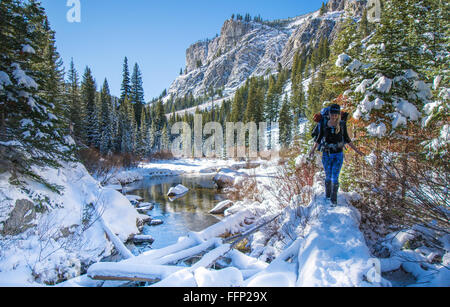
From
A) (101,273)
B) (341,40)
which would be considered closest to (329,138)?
(101,273)

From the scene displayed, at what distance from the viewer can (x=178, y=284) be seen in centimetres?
259

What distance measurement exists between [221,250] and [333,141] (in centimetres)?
Result: 318

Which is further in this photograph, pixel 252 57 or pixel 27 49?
pixel 252 57

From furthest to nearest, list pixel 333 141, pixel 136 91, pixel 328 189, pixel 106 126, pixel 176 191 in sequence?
pixel 136 91, pixel 106 126, pixel 176 191, pixel 328 189, pixel 333 141

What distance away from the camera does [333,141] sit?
450cm

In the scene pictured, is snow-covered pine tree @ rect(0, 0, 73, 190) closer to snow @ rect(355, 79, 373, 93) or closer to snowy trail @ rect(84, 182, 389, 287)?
snowy trail @ rect(84, 182, 389, 287)

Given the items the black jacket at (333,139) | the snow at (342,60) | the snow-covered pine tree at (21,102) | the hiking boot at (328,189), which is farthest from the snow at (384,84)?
the snow-covered pine tree at (21,102)

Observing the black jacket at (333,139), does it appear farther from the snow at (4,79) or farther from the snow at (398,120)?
the snow at (4,79)

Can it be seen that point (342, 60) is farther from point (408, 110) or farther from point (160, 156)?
point (160, 156)

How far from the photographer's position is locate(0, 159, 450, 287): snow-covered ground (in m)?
2.59

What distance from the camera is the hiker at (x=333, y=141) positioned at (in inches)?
175

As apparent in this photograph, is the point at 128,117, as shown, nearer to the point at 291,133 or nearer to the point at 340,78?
the point at 291,133

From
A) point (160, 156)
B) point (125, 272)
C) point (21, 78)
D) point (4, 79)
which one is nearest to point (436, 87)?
point (125, 272)

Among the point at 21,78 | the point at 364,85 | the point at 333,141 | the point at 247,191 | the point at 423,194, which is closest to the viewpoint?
the point at 423,194
